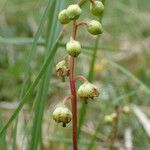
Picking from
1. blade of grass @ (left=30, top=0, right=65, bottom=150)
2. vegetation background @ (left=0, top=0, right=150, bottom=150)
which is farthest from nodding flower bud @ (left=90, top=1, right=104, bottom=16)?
blade of grass @ (left=30, top=0, right=65, bottom=150)

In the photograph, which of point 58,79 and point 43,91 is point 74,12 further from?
point 58,79

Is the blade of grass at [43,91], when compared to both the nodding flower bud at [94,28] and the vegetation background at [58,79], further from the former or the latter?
the nodding flower bud at [94,28]

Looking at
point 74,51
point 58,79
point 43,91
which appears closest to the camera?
point 74,51

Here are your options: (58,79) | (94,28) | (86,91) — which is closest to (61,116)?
(86,91)

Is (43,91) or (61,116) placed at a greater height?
(43,91)

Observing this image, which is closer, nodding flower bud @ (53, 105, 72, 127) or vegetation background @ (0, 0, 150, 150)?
nodding flower bud @ (53, 105, 72, 127)

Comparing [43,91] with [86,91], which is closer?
[86,91]

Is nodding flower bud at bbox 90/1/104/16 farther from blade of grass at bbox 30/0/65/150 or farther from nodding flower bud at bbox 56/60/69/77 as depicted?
blade of grass at bbox 30/0/65/150

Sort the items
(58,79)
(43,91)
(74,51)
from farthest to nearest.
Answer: (58,79)
(43,91)
(74,51)

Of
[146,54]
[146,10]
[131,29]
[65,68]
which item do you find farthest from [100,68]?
[65,68]
